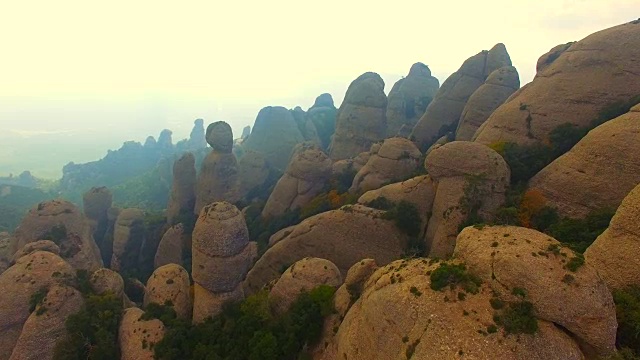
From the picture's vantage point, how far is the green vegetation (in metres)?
25.3

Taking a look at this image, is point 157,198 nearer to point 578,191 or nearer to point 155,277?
point 155,277

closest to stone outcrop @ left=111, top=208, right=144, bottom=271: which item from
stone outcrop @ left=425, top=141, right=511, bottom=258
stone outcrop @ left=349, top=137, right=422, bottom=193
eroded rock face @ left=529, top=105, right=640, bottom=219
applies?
stone outcrop @ left=349, top=137, right=422, bottom=193

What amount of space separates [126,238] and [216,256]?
35.6 m

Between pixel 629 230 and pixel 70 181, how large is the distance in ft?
468

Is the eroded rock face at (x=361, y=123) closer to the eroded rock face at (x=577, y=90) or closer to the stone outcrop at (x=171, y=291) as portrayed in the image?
the eroded rock face at (x=577, y=90)

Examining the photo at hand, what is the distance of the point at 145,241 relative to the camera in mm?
60969

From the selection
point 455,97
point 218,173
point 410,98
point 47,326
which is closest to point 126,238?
point 218,173

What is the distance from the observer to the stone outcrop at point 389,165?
152 feet

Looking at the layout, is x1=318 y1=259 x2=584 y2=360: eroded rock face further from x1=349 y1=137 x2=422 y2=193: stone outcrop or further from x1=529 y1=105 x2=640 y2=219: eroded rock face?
x1=349 y1=137 x2=422 y2=193: stone outcrop

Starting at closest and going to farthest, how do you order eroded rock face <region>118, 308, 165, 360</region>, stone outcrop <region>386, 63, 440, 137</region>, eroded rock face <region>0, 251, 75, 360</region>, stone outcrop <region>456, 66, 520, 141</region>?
eroded rock face <region>118, 308, 165, 360</region>
eroded rock face <region>0, 251, 75, 360</region>
stone outcrop <region>456, 66, 520, 141</region>
stone outcrop <region>386, 63, 440, 137</region>

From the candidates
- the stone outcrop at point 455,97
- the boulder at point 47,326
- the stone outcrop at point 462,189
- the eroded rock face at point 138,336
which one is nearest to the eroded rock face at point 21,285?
the boulder at point 47,326

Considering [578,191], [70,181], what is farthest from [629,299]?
[70,181]

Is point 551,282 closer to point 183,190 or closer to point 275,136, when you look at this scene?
point 183,190

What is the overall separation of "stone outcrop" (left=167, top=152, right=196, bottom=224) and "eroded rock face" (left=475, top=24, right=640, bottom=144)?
48045mm
